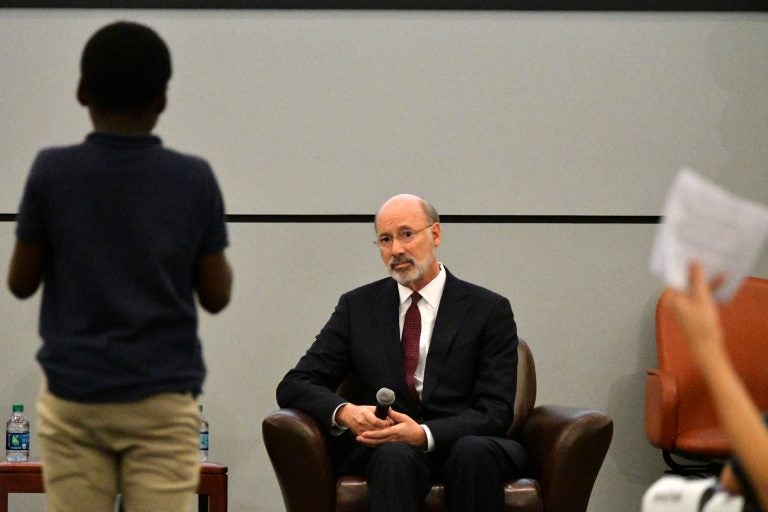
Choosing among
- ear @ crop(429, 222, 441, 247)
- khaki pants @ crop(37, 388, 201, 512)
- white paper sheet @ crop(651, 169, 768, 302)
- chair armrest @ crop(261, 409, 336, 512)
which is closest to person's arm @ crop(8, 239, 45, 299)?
khaki pants @ crop(37, 388, 201, 512)

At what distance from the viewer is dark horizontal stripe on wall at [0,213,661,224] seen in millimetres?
4496

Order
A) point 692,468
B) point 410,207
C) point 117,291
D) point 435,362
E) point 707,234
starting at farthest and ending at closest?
point 692,468 < point 410,207 < point 435,362 < point 117,291 < point 707,234

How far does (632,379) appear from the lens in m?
4.49

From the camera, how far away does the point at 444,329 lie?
364cm

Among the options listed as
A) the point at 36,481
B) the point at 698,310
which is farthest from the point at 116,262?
the point at 36,481

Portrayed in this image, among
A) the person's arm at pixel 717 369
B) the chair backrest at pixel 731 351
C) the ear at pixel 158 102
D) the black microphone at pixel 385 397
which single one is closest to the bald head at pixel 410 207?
the black microphone at pixel 385 397

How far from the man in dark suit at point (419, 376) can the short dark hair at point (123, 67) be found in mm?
1535

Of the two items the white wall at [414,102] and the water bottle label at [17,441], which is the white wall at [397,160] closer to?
the white wall at [414,102]

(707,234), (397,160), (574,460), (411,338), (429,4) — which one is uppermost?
(429,4)

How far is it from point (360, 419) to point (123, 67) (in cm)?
163

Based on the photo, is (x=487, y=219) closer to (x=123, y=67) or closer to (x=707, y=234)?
(x=123, y=67)

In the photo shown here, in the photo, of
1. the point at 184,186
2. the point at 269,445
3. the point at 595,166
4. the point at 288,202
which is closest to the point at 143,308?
the point at 184,186

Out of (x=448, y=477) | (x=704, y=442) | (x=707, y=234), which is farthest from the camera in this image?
(x=704, y=442)

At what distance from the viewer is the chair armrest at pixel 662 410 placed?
399cm
